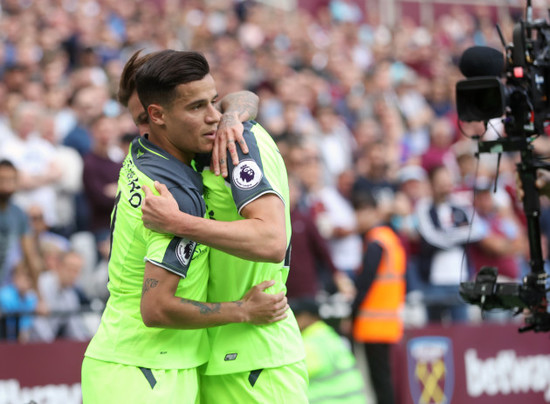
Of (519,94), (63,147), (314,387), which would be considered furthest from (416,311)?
(519,94)

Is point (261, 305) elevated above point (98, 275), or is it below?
above

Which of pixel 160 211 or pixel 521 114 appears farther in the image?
pixel 521 114

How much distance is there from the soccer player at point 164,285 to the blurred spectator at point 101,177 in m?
4.43

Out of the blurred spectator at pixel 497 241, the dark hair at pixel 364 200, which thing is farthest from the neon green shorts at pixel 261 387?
the blurred spectator at pixel 497 241

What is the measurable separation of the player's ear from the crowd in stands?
2010 millimetres

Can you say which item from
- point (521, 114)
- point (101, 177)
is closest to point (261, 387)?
point (521, 114)

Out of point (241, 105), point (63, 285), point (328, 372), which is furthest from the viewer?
point (63, 285)

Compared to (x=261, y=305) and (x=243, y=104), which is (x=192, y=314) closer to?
(x=261, y=305)

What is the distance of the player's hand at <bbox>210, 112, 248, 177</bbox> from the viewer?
12.9 feet

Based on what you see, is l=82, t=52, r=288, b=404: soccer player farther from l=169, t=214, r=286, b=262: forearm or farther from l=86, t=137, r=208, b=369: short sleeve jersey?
l=169, t=214, r=286, b=262: forearm

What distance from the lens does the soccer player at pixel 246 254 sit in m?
3.77

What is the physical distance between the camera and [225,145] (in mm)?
3965

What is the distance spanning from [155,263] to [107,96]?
7352mm

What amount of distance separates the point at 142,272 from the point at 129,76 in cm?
111
